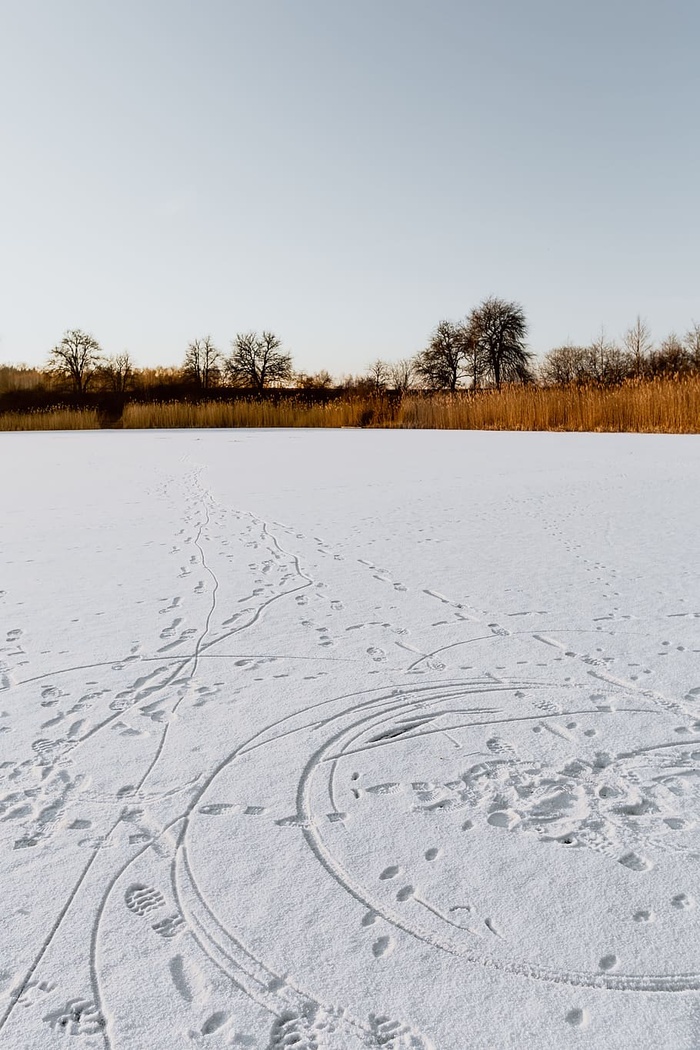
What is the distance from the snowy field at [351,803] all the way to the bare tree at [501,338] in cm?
2898

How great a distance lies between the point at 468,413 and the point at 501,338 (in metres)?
16.8

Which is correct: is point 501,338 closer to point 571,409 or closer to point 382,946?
point 571,409

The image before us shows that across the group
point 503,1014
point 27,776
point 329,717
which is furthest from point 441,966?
point 27,776

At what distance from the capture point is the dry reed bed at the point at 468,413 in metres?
11.8

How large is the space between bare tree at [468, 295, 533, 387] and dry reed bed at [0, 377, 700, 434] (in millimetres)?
14174

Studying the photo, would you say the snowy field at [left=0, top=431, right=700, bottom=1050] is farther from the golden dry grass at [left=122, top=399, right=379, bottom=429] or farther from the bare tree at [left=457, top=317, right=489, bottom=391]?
the bare tree at [left=457, top=317, right=489, bottom=391]

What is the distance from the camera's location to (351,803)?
1.33 m

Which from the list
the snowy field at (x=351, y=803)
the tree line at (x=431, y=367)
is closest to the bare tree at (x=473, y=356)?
the tree line at (x=431, y=367)

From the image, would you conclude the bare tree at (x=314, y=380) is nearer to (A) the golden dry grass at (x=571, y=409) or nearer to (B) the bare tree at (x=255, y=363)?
(B) the bare tree at (x=255, y=363)

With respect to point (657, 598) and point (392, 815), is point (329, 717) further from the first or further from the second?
point (657, 598)

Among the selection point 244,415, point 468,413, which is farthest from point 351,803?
point 244,415

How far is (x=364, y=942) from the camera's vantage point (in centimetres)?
98

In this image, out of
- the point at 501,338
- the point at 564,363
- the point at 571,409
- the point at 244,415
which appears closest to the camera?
the point at 571,409

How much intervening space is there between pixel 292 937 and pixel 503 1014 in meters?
0.30
